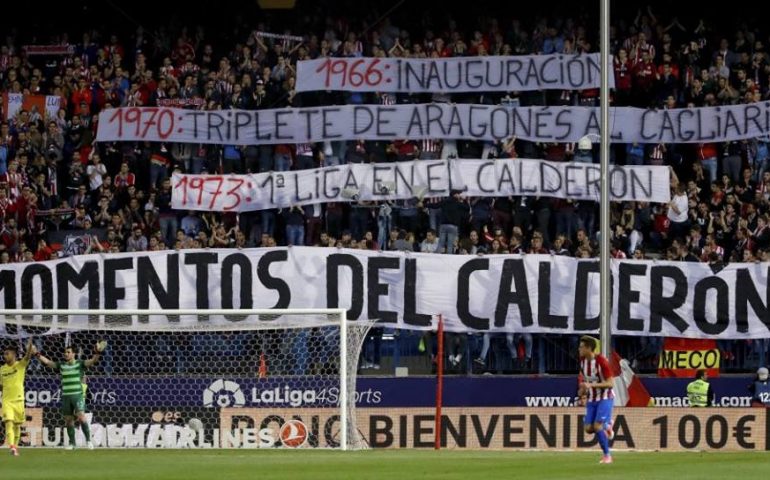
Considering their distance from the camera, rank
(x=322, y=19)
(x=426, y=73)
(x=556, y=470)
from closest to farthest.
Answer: (x=556, y=470) < (x=426, y=73) < (x=322, y=19)

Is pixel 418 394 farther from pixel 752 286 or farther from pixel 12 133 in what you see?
pixel 12 133

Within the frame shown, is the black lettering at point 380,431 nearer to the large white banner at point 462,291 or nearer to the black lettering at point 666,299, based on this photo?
the large white banner at point 462,291

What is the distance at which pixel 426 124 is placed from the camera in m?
33.2

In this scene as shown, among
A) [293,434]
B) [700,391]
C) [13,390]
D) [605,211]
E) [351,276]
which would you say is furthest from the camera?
[351,276]

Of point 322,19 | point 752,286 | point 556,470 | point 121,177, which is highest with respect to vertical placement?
point 322,19

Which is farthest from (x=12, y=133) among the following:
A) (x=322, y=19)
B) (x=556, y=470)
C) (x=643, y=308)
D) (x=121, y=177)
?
Result: (x=556, y=470)

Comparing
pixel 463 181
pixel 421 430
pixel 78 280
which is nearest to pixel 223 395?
pixel 421 430

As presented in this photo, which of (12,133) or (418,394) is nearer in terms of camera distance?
(418,394)

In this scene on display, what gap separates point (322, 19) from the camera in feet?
125

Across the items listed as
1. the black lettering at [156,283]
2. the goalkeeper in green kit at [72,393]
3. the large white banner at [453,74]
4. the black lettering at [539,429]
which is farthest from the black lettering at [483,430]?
the large white banner at [453,74]

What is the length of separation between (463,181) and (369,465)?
407 inches

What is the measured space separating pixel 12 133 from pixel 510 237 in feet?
34.0

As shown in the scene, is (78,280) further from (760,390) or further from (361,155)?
(760,390)

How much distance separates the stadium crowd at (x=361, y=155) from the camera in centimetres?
3175
